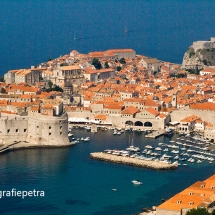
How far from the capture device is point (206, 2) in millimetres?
151000

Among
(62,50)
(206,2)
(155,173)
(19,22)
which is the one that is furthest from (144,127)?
(206,2)

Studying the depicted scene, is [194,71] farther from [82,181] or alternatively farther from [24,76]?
[82,181]

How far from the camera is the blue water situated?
83250mm

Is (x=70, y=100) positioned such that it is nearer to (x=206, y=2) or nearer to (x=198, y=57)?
(x=198, y=57)

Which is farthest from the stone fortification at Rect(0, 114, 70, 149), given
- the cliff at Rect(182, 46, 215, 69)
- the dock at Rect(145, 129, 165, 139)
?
the cliff at Rect(182, 46, 215, 69)

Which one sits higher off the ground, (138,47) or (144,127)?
(138,47)

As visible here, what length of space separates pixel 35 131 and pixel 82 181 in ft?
23.1

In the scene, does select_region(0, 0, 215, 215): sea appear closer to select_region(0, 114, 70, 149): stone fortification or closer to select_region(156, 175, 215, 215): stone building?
select_region(0, 114, 70, 149): stone fortification

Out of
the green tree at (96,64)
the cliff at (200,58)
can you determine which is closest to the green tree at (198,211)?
the green tree at (96,64)

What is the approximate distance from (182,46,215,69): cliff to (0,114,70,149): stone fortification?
26104 mm

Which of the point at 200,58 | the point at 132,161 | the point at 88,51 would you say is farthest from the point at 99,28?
the point at 132,161

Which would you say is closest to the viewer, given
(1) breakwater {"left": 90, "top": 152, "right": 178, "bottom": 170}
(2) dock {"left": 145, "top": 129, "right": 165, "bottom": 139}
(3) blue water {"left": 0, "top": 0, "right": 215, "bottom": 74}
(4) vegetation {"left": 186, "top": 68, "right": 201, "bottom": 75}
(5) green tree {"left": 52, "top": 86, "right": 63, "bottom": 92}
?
(1) breakwater {"left": 90, "top": 152, "right": 178, "bottom": 170}

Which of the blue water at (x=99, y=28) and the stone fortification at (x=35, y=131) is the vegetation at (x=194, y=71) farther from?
the stone fortification at (x=35, y=131)

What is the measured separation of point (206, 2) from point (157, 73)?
8950 cm
